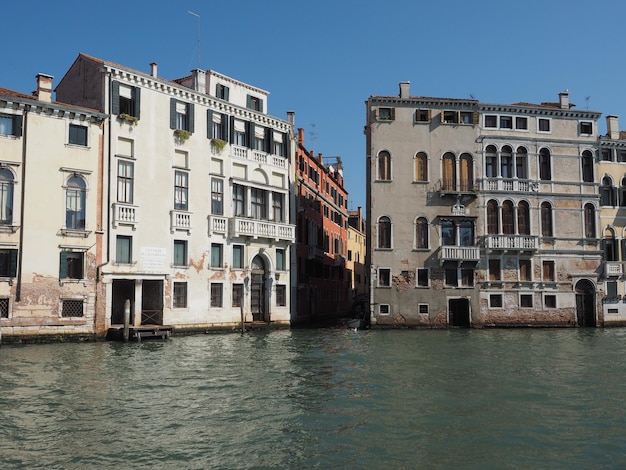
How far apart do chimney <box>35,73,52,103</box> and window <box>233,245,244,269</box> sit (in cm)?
1045

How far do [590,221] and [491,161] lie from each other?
618 centimetres

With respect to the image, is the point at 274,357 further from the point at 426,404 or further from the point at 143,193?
the point at 143,193

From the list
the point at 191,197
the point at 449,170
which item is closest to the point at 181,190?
the point at 191,197

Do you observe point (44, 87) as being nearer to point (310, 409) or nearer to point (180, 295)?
point (180, 295)

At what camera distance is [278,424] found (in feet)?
34.6

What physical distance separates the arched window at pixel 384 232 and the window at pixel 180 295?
10.2 metres

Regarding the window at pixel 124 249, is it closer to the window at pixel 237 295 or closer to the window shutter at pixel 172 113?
the window shutter at pixel 172 113

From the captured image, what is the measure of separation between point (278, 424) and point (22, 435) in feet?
13.0

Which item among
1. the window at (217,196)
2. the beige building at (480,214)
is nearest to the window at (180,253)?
the window at (217,196)

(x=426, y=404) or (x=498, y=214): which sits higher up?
(x=498, y=214)

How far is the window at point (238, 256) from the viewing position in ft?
98.5

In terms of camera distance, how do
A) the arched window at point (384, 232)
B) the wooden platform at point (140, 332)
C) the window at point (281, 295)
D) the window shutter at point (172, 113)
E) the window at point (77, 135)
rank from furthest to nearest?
the arched window at point (384, 232) → the window at point (281, 295) → the window shutter at point (172, 113) → the window at point (77, 135) → the wooden platform at point (140, 332)

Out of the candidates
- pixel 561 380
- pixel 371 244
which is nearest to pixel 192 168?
pixel 371 244

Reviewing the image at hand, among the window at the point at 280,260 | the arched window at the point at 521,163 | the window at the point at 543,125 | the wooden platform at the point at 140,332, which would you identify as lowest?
the wooden platform at the point at 140,332
